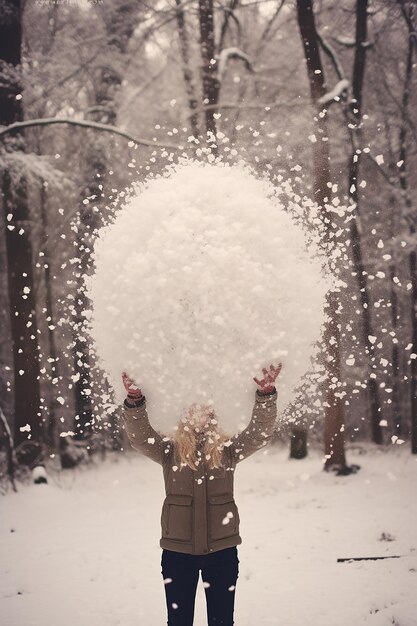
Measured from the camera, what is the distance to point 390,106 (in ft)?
47.8

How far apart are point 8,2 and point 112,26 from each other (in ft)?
8.07

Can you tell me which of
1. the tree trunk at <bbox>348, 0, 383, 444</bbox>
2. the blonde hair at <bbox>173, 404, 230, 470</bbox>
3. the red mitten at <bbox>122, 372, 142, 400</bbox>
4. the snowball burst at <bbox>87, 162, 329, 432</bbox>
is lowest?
the blonde hair at <bbox>173, 404, 230, 470</bbox>

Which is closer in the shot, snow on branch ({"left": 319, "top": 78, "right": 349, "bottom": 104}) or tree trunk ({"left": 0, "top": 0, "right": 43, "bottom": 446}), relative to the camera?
snow on branch ({"left": 319, "top": 78, "right": 349, "bottom": 104})

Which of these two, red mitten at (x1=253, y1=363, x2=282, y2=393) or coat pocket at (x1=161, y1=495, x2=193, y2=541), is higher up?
red mitten at (x1=253, y1=363, x2=282, y2=393)

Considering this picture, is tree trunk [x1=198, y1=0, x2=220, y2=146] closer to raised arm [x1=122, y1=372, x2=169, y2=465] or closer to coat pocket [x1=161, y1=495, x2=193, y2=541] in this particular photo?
raised arm [x1=122, y1=372, x2=169, y2=465]

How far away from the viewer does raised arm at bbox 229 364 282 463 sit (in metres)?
3.34

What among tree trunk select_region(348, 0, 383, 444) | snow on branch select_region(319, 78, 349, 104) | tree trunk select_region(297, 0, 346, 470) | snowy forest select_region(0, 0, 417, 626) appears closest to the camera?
snowy forest select_region(0, 0, 417, 626)

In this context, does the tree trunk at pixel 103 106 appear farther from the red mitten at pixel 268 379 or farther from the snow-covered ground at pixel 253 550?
the red mitten at pixel 268 379

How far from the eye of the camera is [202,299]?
3158 millimetres

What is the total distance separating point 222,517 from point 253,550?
14.8ft

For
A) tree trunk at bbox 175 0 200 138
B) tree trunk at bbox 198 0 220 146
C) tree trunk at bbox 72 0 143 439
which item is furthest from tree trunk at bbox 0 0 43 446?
tree trunk at bbox 175 0 200 138

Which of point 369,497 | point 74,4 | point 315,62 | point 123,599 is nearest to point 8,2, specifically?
point 74,4

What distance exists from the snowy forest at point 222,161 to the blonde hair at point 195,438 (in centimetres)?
297

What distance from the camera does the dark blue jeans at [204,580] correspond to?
3.34m
